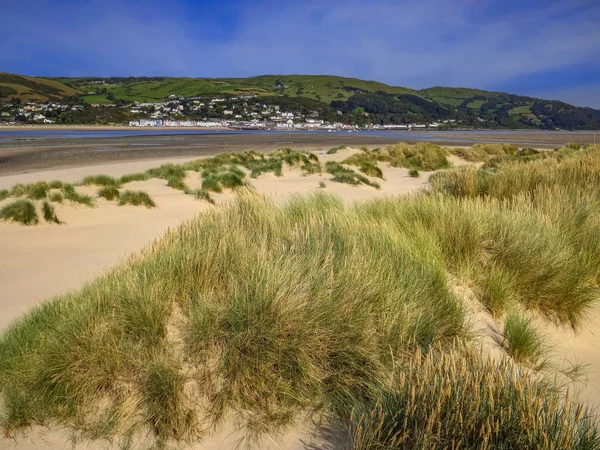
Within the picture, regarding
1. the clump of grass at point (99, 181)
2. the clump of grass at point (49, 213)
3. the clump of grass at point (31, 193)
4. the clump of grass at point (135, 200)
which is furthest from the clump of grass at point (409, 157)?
the clump of grass at point (49, 213)

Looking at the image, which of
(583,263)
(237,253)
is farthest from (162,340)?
(583,263)

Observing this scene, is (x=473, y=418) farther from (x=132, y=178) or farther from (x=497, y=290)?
(x=132, y=178)

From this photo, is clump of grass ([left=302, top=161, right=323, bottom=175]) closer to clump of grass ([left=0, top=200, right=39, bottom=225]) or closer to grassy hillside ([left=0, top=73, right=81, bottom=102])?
clump of grass ([left=0, top=200, right=39, bottom=225])

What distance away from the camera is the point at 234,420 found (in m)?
2.40

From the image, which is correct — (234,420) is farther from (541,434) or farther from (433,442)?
(541,434)

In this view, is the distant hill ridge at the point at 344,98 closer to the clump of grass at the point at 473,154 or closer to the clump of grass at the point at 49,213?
the clump of grass at the point at 473,154

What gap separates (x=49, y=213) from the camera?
291 inches

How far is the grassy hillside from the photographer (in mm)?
105250

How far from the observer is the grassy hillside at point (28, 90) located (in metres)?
105

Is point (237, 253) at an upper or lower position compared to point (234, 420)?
upper

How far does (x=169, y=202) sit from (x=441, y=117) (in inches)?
5482

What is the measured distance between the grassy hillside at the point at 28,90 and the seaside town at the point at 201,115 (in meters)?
7.79

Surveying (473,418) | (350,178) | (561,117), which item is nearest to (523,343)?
(473,418)

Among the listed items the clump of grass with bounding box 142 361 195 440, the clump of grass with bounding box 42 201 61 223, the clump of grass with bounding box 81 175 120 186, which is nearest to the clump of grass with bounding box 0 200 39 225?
the clump of grass with bounding box 42 201 61 223
